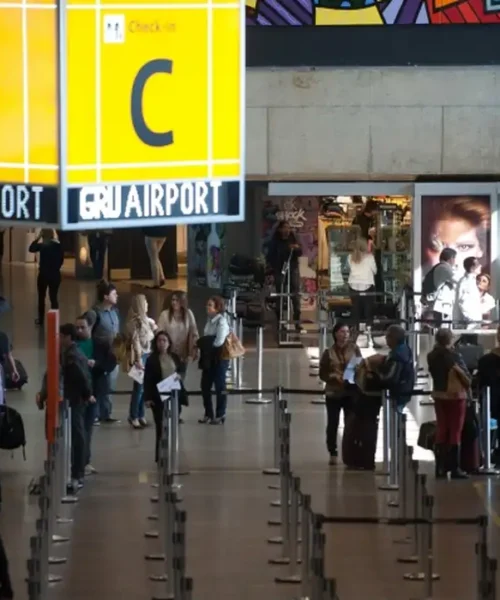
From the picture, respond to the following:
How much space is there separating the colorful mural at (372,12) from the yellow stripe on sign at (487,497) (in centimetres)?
1053

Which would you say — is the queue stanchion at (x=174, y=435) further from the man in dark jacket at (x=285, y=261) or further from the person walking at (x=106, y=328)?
the man in dark jacket at (x=285, y=261)

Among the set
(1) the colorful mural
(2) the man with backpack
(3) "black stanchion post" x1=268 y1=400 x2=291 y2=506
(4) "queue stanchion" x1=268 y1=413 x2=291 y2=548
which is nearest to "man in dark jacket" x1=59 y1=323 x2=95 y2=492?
(3) "black stanchion post" x1=268 y1=400 x2=291 y2=506

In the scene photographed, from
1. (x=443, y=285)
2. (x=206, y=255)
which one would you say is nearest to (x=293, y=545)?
(x=443, y=285)

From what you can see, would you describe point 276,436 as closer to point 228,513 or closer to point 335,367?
point 335,367

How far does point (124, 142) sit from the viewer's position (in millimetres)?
10711

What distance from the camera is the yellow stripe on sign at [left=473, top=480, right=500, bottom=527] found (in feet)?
57.2

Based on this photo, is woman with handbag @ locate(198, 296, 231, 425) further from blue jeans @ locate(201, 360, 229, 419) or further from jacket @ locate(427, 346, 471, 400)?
jacket @ locate(427, 346, 471, 400)

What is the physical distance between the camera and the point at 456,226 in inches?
1127

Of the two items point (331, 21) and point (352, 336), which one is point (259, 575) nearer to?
point (352, 336)

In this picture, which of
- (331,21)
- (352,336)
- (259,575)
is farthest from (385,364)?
(331,21)

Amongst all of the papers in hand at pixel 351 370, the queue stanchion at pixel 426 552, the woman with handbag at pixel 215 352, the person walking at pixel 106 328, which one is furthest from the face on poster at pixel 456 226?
the queue stanchion at pixel 426 552

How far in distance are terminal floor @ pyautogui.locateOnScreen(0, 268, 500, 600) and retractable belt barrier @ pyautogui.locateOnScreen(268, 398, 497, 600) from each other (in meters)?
0.18

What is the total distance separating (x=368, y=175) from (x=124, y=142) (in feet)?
59.6

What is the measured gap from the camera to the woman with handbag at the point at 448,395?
1872 cm
